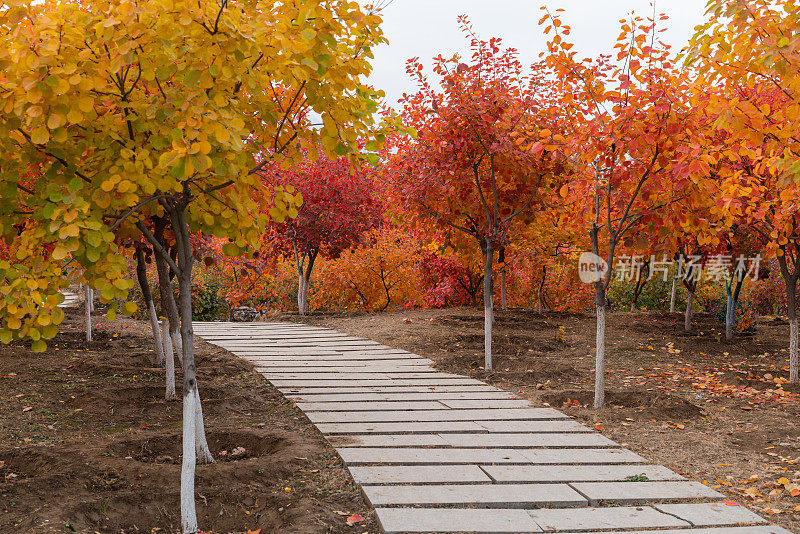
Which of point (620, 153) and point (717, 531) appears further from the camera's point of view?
point (620, 153)

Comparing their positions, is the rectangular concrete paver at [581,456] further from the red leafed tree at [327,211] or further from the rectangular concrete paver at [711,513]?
the red leafed tree at [327,211]

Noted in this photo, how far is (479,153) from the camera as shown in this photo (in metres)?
8.08

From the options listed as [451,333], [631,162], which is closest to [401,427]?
[631,162]

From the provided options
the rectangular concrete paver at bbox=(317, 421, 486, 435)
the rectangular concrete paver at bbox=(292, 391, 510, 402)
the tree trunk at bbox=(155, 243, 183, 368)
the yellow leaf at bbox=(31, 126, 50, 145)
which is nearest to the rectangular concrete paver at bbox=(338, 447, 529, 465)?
the rectangular concrete paver at bbox=(317, 421, 486, 435)

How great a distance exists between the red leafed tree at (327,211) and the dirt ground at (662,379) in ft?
4.99

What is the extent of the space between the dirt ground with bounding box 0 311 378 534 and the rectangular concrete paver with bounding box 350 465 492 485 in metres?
0.13

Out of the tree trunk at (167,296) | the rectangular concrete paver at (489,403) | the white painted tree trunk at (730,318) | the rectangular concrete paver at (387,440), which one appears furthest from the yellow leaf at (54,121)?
the white painted tree trunk at (730,318)

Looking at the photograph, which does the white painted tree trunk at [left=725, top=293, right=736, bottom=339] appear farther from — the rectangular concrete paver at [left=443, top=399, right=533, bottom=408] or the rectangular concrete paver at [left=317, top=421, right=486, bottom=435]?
the rectangular concrete paver at [left=317, top=421, right=486, bottom=435]

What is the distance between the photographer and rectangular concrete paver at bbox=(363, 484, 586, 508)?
12.0ft

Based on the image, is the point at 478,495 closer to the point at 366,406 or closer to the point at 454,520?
the point at 454,520

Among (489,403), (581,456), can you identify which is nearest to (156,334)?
Result: (489,403)

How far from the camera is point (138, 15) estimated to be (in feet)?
9.48

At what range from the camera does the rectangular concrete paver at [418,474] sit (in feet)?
13.2

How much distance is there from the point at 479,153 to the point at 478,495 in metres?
5.08
